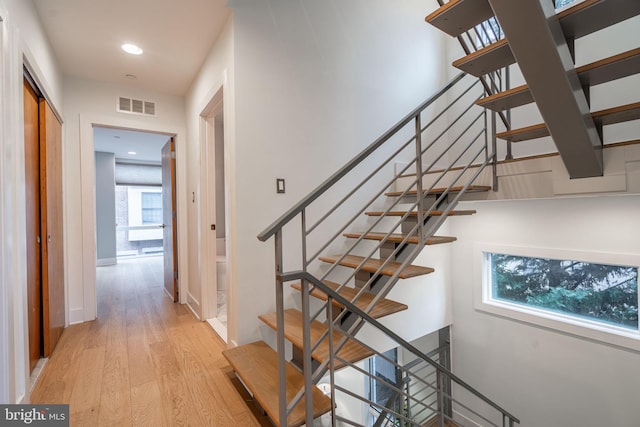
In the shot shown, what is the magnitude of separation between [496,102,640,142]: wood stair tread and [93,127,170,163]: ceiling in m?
4.36

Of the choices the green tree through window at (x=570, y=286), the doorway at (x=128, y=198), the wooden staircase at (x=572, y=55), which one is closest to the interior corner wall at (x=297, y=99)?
the wooden staircase at (x=572, y=55)

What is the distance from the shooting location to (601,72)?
1.33m

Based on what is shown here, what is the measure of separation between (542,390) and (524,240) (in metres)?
1.66

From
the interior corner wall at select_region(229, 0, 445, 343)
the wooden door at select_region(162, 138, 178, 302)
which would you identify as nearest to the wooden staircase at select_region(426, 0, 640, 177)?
the interior corner wall at select_region(229, 0, 445, 343)

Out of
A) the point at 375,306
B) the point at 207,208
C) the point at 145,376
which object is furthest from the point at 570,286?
the point at 145,376

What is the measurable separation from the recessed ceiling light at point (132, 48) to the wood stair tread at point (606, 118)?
2949mm

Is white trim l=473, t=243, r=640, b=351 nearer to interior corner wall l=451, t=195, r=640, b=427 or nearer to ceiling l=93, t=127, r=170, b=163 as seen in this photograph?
interior corner wall l=451, t=195, r=640, b=427

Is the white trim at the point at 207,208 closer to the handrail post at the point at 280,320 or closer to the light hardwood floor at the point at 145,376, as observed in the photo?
the light hardwood floor at the point at 145,376

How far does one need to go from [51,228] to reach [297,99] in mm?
2246

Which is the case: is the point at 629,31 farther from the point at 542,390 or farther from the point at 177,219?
the point at 177,219

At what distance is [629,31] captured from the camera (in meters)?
2.57

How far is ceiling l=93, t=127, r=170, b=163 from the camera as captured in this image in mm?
4758

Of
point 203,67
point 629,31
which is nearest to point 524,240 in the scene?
point 629,31

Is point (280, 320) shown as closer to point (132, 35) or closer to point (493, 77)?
point (132, 35)
